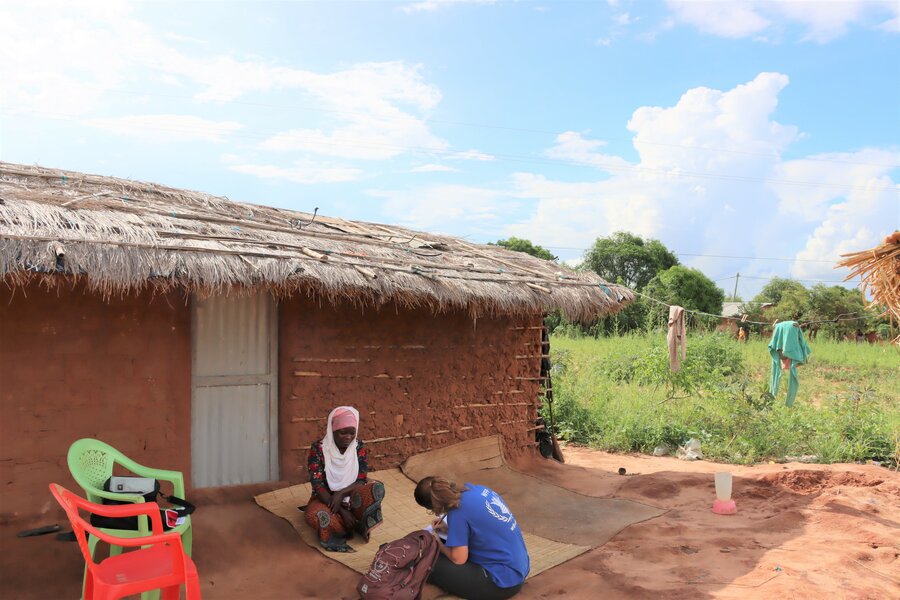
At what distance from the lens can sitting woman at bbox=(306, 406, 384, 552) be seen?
5.00 m

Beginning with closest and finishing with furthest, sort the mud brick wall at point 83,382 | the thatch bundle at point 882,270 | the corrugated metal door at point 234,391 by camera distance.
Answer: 1. the thatch bundle at point 882,270
2. the mud brick wall at point 83,382
3. the corrugated metal door at point 234,391

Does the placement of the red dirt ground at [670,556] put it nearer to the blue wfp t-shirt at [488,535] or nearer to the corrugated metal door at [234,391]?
the corrugated metal door at [234,391]

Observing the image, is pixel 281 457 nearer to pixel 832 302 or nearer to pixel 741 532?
pixel 741 532

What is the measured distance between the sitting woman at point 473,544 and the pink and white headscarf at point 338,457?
1036 millimetres

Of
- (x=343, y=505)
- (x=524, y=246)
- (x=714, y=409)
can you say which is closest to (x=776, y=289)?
(x=524, y=246)

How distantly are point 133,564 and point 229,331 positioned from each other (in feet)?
7.49

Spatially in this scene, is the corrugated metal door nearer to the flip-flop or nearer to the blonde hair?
the flip-flop

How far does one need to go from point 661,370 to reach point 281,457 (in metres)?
7.13

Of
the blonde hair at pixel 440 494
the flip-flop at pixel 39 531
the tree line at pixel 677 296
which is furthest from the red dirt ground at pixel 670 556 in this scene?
the tree line at pixel 677 296

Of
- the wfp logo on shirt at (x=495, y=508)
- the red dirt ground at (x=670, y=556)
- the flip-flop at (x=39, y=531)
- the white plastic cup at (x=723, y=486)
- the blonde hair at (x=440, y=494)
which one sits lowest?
the red dirt ground at (x=670, y=556)

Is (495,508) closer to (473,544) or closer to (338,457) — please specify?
(473,544)

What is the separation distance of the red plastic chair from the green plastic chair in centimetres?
26

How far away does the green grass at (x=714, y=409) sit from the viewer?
8602 mm

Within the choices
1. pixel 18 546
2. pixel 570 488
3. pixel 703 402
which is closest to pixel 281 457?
pixel 18 546
